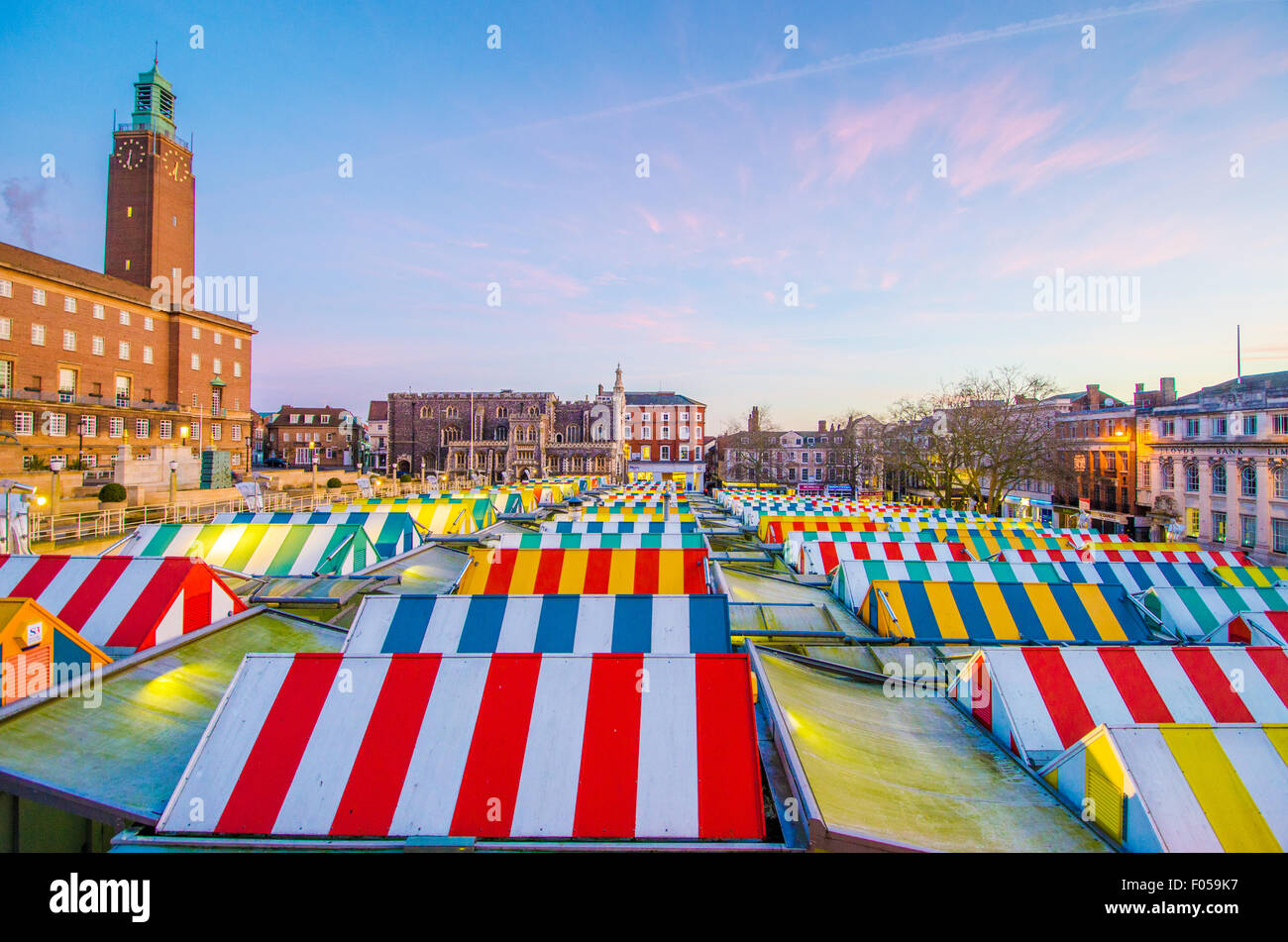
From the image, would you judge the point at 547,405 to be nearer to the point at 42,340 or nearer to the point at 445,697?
the point at 42,340

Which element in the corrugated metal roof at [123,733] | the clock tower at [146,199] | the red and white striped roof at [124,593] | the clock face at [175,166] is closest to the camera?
the corrugated metal roof at [123,733]

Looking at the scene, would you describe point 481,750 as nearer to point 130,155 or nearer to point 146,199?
point 146,199

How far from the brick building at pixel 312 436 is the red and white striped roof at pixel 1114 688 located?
101737 mm

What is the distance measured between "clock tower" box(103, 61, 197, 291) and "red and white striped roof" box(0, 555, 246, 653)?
65.3 m

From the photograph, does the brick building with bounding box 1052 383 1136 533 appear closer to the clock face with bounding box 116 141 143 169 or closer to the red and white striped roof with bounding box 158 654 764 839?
the red and white striped roof with bounding box 158 654 764 839

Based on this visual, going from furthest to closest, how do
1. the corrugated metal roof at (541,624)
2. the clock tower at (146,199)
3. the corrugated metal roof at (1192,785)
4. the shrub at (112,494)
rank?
1. the clock tower at (146,199)
2. the shrub at (112,494)
3. the corrugated metal roof at (541,624)
4. the corrugated metal roof at (1192,785)

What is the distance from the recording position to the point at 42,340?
4516 centimetres

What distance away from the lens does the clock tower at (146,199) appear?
187ft

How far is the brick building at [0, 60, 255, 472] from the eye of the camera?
43.6 m

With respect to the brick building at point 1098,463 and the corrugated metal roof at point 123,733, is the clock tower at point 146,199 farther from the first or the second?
the brick building at point 1098,463

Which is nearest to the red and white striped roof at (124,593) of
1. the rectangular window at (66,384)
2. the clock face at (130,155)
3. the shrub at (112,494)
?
the shrub at (112,494)

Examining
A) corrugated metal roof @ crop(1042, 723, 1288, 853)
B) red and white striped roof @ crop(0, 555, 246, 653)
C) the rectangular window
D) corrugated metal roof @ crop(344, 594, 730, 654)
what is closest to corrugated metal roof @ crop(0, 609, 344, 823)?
red and white striped roof @ crop(0, 555, 246, 653)
